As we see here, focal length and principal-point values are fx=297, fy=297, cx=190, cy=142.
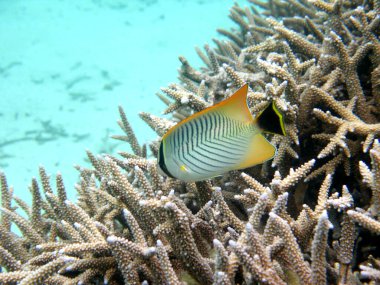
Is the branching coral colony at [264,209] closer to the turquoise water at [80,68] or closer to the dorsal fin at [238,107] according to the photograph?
the dorsal fin at [238,107]

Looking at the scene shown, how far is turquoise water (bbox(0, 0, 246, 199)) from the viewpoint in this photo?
9.16 m

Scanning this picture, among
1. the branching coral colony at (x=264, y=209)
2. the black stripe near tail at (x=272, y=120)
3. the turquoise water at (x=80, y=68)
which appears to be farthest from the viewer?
the turquoise water at (x=80, y=68)

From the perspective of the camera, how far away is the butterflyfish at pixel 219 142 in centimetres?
132

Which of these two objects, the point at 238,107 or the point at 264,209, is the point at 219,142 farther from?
the point at 264,209

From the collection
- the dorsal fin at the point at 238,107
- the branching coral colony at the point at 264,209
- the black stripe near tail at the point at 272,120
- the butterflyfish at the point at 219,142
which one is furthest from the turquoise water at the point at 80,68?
the black stripe near tail at the point at 272,120

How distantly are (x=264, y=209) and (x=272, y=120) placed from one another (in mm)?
638

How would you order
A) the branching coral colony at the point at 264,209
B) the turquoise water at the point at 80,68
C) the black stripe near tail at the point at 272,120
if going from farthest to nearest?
1. the turquoise water at the point at 80,68
2. the branching coral colony at the point at 264,209
3. the black stripe near tail at the point at 272,120

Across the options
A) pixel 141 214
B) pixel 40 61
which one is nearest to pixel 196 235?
pixel 141 214

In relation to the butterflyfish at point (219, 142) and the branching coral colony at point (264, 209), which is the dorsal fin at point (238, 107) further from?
the branching coral colony at point (264, 209)

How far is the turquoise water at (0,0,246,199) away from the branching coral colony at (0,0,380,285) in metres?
4.28

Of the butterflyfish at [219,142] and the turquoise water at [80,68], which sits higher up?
the turquoise water at [80,68]

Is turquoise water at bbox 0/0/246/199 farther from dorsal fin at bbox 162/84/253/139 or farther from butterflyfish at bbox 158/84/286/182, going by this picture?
dorsal fin at bbox 162/84/253/139

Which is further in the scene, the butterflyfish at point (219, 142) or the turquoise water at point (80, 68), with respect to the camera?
the turquoise water at point (80, 68)

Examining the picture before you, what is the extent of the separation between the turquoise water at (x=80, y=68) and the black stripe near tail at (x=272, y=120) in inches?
218
